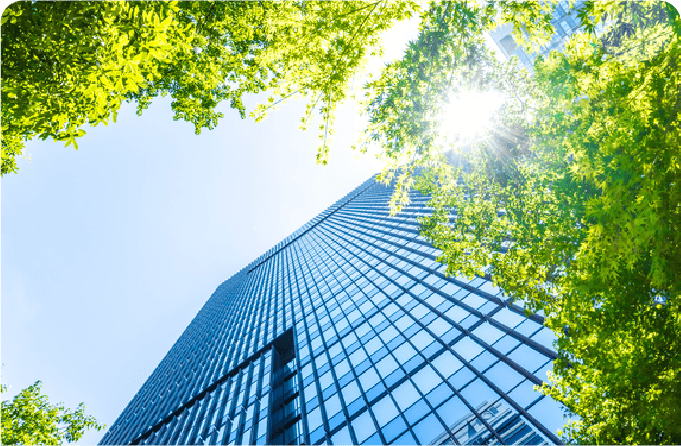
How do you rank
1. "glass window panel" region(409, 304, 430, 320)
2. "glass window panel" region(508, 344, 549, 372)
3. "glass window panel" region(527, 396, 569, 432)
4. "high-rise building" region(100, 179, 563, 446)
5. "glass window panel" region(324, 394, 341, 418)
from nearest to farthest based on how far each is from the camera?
1. "glass window panel" region(527, 396, 569, 432)
2. "glass window panel" region(508, 344, 549, 372)
3. "high-rise building" region(100, 179, 563, 446)
4. "glass window panel" region(324, 394, 341, 418)
5. "glass window panel" region(409, 304, 430, 320)

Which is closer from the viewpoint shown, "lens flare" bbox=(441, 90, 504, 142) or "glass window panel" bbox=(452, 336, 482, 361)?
"lens flare" bbox=(441, 90, 504, 142)

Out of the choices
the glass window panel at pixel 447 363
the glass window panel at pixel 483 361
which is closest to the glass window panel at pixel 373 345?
the glass window panel at pixel 447 363

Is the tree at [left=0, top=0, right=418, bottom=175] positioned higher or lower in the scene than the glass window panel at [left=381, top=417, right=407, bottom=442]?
higher

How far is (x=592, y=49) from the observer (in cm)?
617

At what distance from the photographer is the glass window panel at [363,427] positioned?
16.0m

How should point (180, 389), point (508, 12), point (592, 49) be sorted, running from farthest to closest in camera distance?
1. point (180, 389)
2. point (508, 12)
3. point (592, 49)

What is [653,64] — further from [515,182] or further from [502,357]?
[502,357]

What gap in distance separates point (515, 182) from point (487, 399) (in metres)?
9.45

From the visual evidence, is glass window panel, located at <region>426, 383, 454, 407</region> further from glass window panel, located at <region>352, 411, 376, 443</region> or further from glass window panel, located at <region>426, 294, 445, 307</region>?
glass window panel, located at <region>426, 294, 445, 307</region>

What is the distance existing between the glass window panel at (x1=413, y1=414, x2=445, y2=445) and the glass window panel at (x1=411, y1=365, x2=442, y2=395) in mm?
1638

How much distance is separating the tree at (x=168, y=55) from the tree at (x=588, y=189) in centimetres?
178

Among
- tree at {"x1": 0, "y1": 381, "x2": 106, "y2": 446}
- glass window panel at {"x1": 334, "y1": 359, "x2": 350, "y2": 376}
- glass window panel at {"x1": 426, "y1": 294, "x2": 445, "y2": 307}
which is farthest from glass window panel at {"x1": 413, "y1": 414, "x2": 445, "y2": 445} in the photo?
tree at {"x1": 0, "y1": 381, "x2": 106, "y2": 446}

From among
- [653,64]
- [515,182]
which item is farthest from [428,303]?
[653,64]

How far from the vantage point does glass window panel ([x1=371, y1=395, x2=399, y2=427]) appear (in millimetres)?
16000
